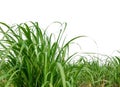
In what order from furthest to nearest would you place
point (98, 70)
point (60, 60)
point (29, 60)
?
point (98, 70) < point (60, 60) < point (29, 60)

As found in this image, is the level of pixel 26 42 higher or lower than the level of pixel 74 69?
higher

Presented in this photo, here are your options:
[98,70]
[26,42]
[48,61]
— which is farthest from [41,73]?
[98,70]

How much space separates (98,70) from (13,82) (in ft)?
5.48

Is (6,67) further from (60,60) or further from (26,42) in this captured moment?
(60,60)

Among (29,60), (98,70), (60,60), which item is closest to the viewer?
(29,60)

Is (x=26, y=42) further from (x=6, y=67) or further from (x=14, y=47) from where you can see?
(x=6, y=67)

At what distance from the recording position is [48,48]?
1.88 metres

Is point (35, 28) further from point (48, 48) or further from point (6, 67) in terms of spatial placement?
point (6, 67)

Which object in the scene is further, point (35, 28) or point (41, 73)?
point (35, 28)

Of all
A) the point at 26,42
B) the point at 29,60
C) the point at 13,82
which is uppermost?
the point at 26,42

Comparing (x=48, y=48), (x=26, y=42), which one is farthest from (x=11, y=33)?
(x=48, y=48)

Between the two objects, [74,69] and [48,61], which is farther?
[74,69]

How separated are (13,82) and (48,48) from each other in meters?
0.29

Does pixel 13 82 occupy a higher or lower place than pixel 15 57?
lower
